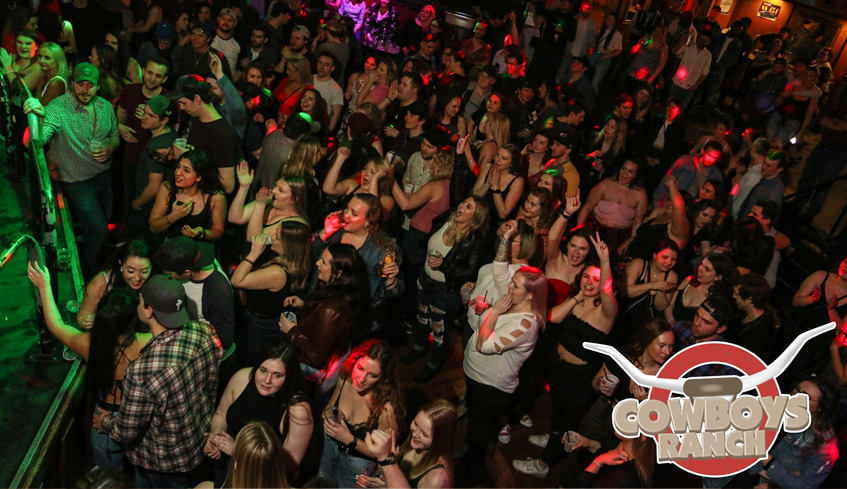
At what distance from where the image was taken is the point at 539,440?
426cm

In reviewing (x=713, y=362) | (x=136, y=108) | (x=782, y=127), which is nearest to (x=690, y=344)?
(x=713, y=362)

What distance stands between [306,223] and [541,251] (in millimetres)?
1605

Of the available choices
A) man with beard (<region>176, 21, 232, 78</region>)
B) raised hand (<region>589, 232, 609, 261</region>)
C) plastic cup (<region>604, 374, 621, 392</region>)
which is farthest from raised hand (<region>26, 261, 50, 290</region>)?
man with beard (<region>176, 21, 232, 78</region>)

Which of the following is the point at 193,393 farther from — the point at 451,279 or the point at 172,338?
the point at 451,279

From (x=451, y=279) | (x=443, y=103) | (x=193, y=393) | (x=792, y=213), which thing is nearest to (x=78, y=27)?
(x=443, y=103)

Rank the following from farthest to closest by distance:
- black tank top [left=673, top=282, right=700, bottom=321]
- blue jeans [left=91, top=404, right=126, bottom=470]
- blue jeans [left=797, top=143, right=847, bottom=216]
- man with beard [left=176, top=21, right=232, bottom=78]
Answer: blue jeans [left=797, top=143, right=847, bottom=216]
man with beard [left=176, top=21, right=232, bottom=78]
black tank top [left=673, top=282, right=700, bottom=321]
blue jeans [left=91, top=404, right=126, bottom=470]

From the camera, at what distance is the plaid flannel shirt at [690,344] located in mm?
3539

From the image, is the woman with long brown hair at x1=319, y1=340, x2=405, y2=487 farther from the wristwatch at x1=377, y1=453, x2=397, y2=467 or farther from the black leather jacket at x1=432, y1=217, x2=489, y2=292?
the black leather jacket at x1=432, y1=217, x2=489, y2=292

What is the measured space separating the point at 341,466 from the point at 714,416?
170cm

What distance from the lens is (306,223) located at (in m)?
3.84

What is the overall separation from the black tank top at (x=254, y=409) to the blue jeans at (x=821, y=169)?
6.67m

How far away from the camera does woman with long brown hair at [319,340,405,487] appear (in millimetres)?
2996

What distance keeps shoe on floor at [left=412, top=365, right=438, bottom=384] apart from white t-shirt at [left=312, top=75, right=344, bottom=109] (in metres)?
2.92

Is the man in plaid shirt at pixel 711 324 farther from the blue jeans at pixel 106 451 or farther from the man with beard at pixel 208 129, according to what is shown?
the man with beard at pixel 208 129
